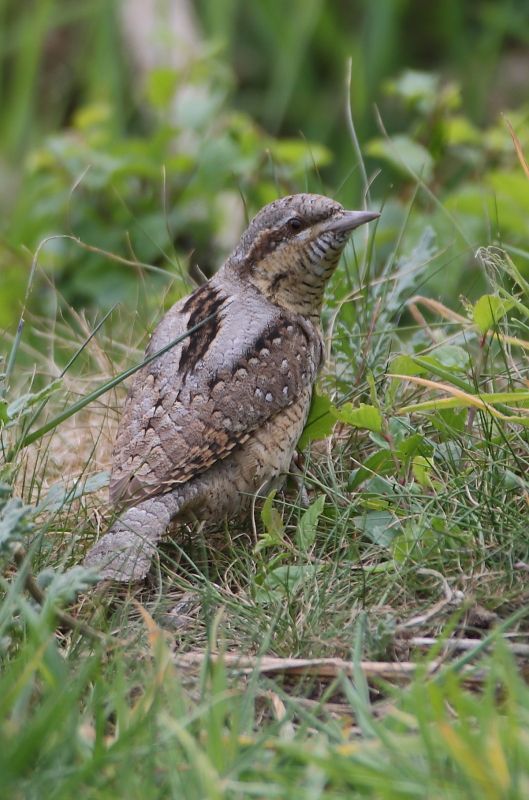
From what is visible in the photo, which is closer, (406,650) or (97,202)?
(406,650)

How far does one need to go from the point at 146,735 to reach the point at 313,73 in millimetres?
7602

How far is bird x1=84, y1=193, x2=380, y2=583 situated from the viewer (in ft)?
10.1

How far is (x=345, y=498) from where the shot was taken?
3.07 metres

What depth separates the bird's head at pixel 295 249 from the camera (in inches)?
138

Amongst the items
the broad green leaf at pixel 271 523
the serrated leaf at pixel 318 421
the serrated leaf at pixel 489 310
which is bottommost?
the broad green leaf at pixel 271 523

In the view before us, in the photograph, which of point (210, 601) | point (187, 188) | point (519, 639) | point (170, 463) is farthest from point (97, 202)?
point (519, 639)

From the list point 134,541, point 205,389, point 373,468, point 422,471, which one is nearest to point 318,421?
point 373,468

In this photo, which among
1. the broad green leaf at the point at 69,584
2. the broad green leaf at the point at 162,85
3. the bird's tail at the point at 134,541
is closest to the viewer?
the broad green leaf at the point at 69,584

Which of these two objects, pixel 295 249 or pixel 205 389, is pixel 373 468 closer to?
pixel 205 389

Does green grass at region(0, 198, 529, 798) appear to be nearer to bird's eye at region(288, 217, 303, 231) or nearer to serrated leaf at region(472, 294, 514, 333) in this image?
serrated leaf at region(472, 294, 514, 333)

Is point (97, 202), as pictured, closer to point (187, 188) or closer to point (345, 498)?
point (187, 188)

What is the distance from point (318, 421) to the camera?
341 centimetres

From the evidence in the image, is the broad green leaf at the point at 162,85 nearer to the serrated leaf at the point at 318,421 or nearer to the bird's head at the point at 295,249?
the bird's head at the point at 295,249

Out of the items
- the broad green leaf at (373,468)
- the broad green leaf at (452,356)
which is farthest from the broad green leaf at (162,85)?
the broad green leaf at (373,468)
